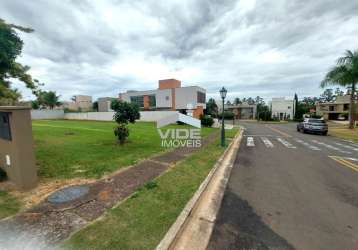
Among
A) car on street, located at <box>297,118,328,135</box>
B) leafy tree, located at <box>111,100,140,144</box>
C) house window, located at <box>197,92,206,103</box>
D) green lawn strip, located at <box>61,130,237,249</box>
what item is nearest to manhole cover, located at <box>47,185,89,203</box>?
green lawn strip, located at <box>61,130,237,249</box>

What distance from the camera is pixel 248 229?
10.8 feet

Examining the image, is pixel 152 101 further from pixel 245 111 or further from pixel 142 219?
pixel 142 219

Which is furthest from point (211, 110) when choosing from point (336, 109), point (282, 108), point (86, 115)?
point (336, 109)

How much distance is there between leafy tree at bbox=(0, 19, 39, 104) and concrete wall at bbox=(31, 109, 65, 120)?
4236cm

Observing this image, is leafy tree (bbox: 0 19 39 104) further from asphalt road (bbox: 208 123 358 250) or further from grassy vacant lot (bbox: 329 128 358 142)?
grassy vacant lot (bbox: 329 128 358 142)

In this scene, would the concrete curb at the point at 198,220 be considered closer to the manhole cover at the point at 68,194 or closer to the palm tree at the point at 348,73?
the manhole cover at the point at 68,194

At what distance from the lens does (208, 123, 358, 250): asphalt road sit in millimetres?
3002

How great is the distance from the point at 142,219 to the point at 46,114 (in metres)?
52.4

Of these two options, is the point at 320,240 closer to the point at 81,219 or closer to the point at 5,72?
the point at 81,219

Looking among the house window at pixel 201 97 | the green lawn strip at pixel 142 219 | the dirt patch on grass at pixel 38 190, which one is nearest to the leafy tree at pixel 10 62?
the dirt patch on grass at pixel 38 190

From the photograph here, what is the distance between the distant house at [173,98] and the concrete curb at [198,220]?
93.3 feet

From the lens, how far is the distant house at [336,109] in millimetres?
52594

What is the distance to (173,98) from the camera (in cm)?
4138

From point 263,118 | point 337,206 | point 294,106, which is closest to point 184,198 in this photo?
point 337,206
